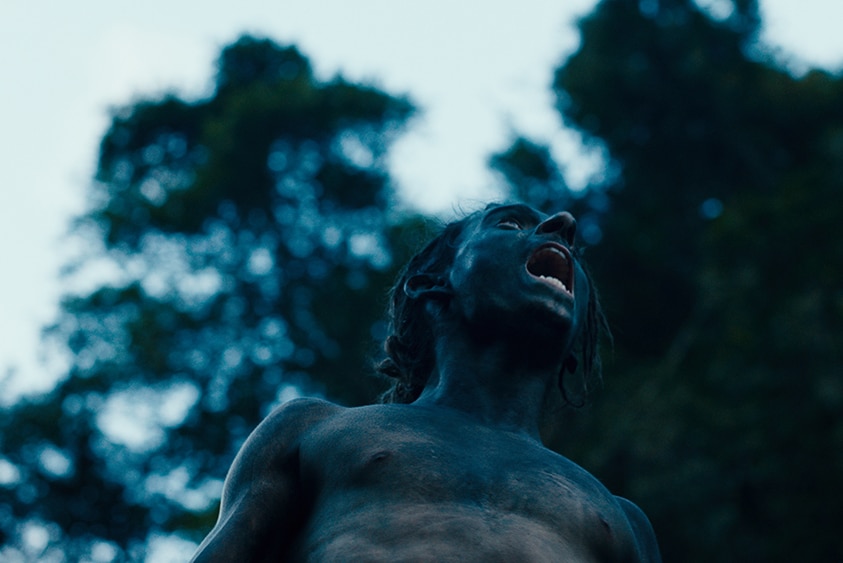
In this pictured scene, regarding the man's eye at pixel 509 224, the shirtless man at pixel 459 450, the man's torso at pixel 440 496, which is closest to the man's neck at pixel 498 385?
the shirtless man at pixel 459 450

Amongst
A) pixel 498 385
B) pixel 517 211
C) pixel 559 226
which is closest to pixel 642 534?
pixel 498 385

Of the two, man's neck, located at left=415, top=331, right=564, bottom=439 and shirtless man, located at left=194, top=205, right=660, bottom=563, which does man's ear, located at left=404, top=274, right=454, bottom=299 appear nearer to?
shirtless man, located at left=194, top=205, right=660, bottom=563

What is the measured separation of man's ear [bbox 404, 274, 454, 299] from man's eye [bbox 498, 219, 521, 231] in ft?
0.72

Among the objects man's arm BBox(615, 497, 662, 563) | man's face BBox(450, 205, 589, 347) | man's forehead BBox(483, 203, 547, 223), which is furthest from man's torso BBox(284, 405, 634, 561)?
man's forehead BBox(483, 203, 547, 223)

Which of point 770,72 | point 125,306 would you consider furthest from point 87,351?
point 770,72

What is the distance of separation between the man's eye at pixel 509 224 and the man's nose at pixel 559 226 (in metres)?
0.11

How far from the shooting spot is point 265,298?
2669cm

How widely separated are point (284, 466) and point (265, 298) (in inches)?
940

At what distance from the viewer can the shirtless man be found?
2734 mm

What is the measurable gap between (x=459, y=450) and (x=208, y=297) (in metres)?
24.7

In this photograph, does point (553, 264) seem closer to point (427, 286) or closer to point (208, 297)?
point (427, 286)

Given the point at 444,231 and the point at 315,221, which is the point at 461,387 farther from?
the point at 315,221

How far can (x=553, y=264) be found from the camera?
11.2 feet

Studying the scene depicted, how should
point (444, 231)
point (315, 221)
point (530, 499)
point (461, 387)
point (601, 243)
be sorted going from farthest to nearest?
point (315, 221) < point (601, 243) < point (444, 231) < point (461, 387) < point (530, 499)
